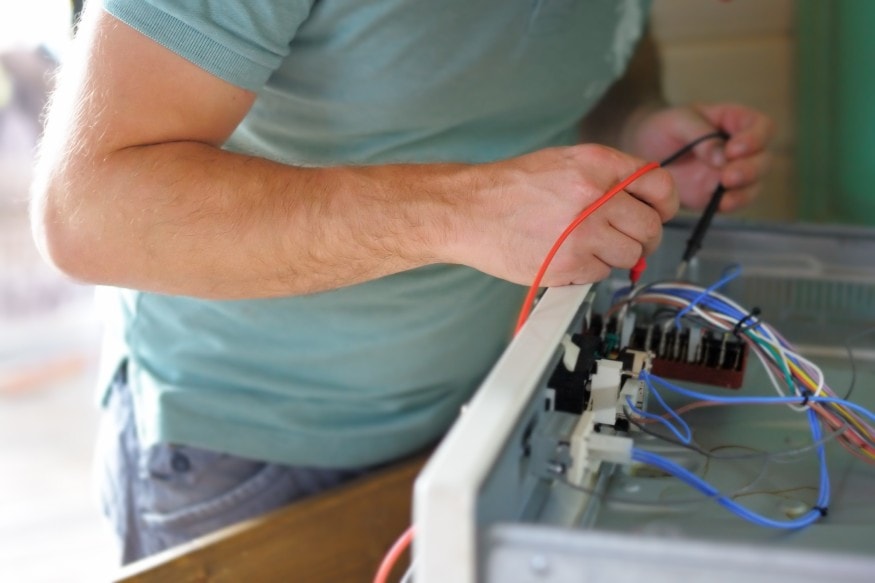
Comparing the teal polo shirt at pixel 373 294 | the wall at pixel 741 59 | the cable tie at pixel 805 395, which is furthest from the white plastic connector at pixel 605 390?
the wall at pixel 741 59

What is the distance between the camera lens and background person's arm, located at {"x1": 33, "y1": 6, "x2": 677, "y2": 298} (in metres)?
0.69

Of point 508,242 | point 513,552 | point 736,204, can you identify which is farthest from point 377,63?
point 513,552

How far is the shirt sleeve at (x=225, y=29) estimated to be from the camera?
694 mm

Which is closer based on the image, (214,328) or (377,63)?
(377,63)

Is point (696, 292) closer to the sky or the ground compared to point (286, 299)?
closer to the sky

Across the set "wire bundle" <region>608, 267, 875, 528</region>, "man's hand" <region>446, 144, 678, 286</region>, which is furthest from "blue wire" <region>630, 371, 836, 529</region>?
"man's hand" <region>446, 144, 678, 286</region>

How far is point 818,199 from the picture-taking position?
161cm

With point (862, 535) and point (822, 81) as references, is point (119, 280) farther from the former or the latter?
point (822, 81)

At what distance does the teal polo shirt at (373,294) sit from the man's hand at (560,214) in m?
0.23

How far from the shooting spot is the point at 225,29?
0.72 metres

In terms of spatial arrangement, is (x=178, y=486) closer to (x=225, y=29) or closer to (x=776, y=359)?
(x=225, y=29)

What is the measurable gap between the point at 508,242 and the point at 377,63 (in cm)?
29

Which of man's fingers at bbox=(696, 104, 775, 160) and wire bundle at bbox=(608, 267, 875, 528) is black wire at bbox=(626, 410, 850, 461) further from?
man's fingers at bbox=(696, 104, 775, 160)

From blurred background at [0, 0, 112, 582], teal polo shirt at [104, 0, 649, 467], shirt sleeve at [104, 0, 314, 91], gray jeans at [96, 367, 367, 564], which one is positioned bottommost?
blurred background at [0, 0, 112, 582]
